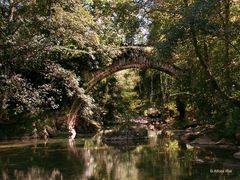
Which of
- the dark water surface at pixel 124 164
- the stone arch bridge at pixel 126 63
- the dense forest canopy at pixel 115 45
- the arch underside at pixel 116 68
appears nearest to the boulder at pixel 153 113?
the arch underside at pixel 116 68

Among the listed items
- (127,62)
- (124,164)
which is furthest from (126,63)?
(124,164)

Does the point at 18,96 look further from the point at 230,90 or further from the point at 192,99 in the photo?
the point at 230,90

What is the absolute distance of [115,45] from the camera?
82.7 feet

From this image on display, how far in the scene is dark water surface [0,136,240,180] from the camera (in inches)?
358

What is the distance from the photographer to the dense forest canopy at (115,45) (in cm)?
1292

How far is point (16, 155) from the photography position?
1382 centimetres

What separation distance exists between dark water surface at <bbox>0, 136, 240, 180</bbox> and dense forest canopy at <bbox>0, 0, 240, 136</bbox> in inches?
116

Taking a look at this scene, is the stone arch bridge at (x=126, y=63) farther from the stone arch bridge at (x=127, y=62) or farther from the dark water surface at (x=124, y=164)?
the dark water surface at (x=124, y=164)

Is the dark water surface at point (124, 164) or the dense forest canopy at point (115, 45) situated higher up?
the dense forest canopy at point (115, 45)

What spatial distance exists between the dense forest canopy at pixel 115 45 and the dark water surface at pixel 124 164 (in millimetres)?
2940

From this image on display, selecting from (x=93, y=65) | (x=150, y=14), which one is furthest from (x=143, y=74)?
(x=150, y=14)

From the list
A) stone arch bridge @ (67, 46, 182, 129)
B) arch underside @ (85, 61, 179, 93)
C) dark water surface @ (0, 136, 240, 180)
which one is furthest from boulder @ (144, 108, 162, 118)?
dark water surface @ (0, 136, 240, 180)

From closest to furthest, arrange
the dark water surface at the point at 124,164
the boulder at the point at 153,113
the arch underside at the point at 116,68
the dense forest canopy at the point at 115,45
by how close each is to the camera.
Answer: the dark water surface at the point at 124,164
the dense forest canopy at the point at 115,45
the arch underside at the point at 116,68
the boulder at the point at 153,113

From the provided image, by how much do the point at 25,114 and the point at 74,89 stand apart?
317cm
